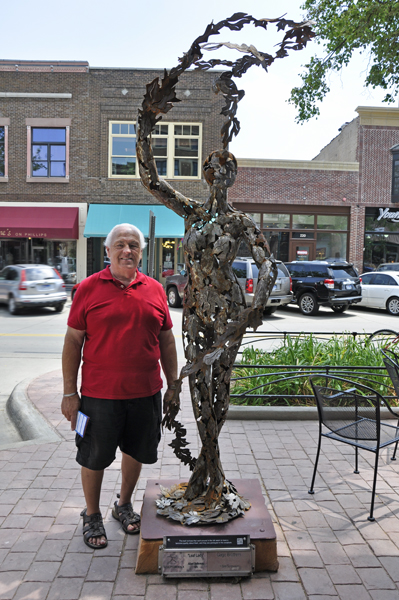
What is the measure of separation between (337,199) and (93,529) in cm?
2390

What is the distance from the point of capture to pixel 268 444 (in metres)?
5.12

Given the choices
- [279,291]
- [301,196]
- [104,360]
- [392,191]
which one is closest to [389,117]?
[392,191]

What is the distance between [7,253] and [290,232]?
13.5 meters

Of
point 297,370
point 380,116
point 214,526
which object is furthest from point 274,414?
point 380,116

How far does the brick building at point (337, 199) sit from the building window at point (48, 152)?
8.14 m

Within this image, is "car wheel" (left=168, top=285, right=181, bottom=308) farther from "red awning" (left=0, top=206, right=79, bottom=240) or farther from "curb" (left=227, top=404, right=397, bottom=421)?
"curb" (left=227, top=404, right=397, bottom=421)

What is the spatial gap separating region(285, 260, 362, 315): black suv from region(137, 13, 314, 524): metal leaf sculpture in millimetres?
13971

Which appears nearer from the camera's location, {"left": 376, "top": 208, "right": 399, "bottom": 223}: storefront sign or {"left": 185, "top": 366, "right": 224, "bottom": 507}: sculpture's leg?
{"left": 185, "top": 366, "right": 224, "bottom": 507}: sculpture's leg

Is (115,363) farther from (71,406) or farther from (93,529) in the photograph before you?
(93,529)

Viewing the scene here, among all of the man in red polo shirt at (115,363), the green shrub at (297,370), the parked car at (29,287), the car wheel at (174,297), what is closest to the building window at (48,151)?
the car wheel at (174,297)

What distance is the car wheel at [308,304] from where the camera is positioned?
16875 millimetres

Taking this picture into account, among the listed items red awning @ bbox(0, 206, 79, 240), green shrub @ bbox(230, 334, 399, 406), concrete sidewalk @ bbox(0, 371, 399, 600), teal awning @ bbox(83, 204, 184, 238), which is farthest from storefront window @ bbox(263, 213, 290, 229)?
concrete sidewalk @ bbox(0, 371, 399, 600)

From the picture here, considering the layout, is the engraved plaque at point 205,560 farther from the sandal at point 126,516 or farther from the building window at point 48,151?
the building window at point 48,151

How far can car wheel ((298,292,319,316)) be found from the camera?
1688 centimetres
